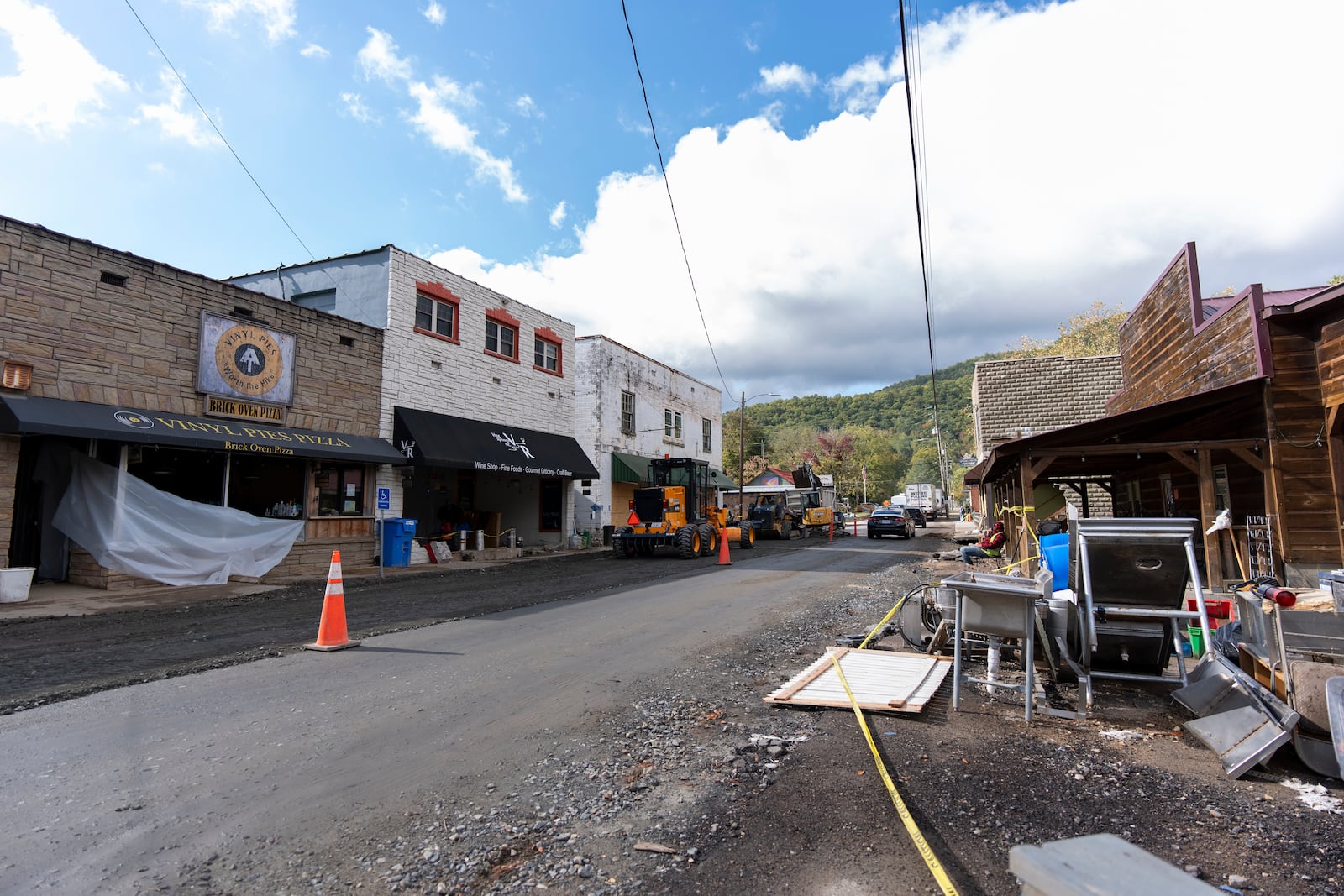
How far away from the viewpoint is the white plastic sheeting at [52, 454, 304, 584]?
39.0 ft

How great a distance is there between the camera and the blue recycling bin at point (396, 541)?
17188 mm

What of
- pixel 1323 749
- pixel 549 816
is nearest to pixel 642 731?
pixel 549 816

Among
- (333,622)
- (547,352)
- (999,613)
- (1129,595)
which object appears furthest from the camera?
(547,352)

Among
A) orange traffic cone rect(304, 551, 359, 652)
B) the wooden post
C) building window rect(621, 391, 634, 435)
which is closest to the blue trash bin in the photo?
the wooden post

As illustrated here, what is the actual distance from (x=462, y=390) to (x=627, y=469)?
30.4ft

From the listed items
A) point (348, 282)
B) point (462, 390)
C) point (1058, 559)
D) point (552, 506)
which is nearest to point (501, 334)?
point (462, 390)

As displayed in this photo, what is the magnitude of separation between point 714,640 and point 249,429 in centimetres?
1097

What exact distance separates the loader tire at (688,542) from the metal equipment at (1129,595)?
48.4 ft

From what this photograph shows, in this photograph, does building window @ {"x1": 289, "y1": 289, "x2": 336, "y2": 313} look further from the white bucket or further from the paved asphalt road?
the paved asphalt road

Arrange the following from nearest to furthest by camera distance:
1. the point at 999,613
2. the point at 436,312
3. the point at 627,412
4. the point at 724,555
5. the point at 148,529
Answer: the point at 999,613 → the point at 148,529 → the point at 724,555 → the point at 436,312 → the point at 627,412

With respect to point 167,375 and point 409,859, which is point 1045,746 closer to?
point 409,859

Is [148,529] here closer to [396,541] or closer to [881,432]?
[396,541]

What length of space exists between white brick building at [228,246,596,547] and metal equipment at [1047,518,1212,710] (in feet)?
50.0

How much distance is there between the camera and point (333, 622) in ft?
25.0
